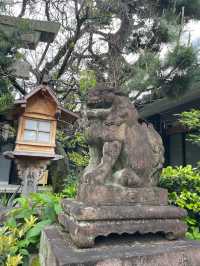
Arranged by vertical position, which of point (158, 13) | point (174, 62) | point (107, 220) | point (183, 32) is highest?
point (158, 13)

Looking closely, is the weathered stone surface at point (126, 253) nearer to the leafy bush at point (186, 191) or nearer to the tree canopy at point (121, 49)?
→ the leafy bush at point (186, 191)

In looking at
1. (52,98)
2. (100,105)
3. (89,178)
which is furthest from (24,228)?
(52,98)

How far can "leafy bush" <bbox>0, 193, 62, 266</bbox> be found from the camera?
1859 millimetres

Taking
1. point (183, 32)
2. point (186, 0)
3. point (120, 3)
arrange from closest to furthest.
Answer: point (183, 32), point (120, 3), point (186, 0)

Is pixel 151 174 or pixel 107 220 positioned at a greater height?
pixel 151 174

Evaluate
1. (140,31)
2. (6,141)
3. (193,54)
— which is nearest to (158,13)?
(140,31)

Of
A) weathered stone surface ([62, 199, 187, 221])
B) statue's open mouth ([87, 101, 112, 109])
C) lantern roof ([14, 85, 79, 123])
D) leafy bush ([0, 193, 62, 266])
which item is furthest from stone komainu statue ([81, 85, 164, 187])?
lantern roof ([14, 85, 79, 123])

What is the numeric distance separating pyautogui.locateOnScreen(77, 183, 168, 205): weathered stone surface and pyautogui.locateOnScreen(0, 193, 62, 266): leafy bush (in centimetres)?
65

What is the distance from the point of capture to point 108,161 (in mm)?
1794

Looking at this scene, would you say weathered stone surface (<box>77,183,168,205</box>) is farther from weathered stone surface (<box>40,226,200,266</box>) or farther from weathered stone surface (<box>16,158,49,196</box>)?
weathered stone surface (<box>16,158,49,196</box>)

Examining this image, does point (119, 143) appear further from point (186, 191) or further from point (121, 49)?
point (121, 49)

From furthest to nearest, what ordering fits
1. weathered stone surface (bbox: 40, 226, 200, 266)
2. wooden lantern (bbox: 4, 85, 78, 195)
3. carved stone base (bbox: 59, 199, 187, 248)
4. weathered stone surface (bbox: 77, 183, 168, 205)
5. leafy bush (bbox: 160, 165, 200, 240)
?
wooden lantern (bbox: 4, 85, 78, 195) < leafy bush (bbox: 160, 165, 200, 240) < weathered stone surface (bbox: 77, 183, 168, 205) < carved stone base (bbox: 59, 199, 187, 248) < weathered stone surface (bbox: 40, 226, 200, 266)

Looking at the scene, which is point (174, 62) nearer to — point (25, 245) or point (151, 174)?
point (151, 174)

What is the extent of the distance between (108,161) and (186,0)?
5.45m
